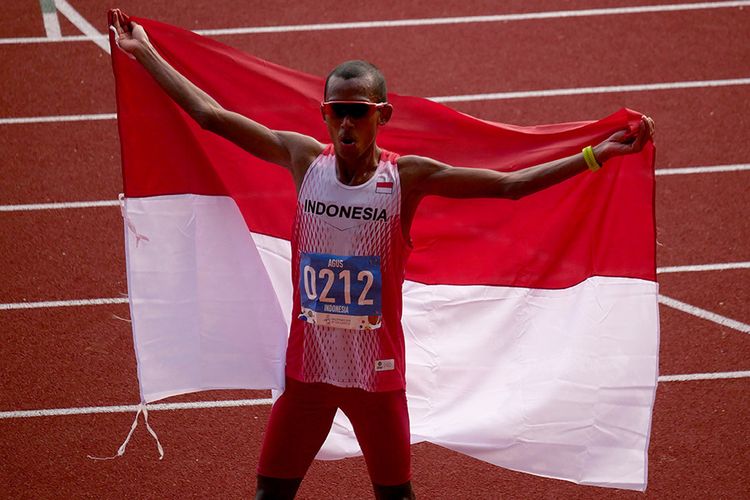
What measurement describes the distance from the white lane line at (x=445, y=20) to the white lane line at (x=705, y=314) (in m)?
3.74

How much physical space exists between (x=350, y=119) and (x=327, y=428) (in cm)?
117

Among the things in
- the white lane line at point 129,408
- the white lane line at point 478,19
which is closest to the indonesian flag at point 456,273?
the white lane line at point 129,408

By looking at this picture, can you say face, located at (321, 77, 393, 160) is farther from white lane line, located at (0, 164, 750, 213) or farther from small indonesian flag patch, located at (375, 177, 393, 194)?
white lane line, located at (0, 164, 750, 213)

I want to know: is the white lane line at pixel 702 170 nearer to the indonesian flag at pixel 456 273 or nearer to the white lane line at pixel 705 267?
the white lane line at pixel 705 267

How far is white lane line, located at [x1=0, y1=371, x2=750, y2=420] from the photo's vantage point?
19.8 feet

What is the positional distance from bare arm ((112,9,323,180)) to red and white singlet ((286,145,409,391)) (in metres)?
0.12

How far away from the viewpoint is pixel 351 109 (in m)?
3.89

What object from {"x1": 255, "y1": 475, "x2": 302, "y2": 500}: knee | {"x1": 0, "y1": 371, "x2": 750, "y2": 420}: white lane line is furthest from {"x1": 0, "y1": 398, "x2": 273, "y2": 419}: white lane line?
{"x1": 255, "y1": 475, "x2": 302, "y2": 500}: knee

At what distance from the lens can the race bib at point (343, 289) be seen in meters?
4.00

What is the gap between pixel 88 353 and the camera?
21.2 feet

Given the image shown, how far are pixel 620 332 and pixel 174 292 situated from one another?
184 centimetres

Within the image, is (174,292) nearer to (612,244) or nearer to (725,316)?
(612,244)

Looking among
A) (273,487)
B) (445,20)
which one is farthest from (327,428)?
(445,20)

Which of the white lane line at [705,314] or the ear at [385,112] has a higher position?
the ear at [385,112]
